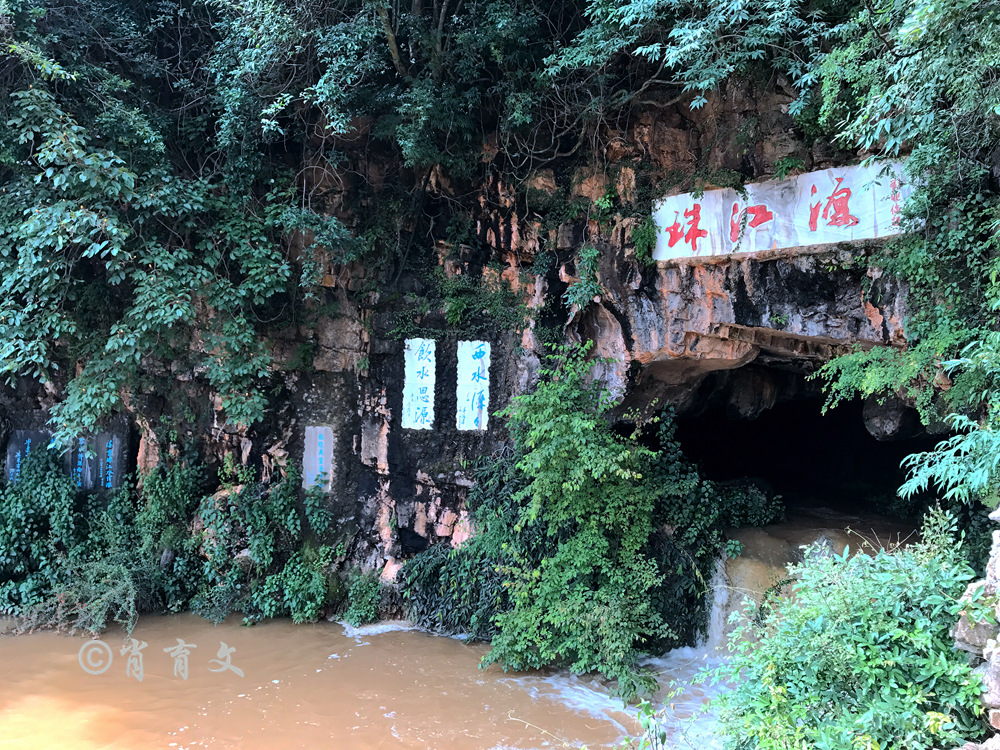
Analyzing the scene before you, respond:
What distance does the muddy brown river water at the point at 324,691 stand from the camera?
4.69m

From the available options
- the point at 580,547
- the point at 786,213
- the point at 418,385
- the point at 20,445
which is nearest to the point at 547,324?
the point at 418,385

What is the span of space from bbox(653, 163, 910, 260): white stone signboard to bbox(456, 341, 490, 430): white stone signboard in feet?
7.18

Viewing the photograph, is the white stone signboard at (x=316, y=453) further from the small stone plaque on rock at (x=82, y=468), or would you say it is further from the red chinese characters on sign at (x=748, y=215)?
the red chinese characters on sign at (x=748, y=215)

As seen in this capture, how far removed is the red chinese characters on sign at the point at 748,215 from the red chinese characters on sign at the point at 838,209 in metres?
0.41

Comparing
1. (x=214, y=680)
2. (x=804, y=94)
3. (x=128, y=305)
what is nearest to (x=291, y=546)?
(x=214, y=680)

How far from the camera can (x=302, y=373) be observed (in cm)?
757

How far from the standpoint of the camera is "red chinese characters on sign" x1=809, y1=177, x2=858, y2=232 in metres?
4.92

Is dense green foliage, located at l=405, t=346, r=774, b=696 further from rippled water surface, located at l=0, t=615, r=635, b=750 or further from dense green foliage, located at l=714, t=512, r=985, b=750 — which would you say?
dense green foliage, located at l=714, t=512, r=985, b=750

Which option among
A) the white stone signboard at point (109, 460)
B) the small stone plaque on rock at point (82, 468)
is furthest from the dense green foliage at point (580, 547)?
the small stone plaque on rock at point (82, 468)

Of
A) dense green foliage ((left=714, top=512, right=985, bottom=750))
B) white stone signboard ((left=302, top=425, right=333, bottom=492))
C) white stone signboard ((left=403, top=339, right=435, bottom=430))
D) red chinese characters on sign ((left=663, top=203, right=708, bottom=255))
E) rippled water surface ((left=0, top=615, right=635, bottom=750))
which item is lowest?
rippled water surface ((left=0, top=615, right=635, bottom=750))

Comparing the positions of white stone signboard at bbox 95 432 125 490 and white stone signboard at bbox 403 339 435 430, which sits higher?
white stone signboard at bbox 403 339 435 430

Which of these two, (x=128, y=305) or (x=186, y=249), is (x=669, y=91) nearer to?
(x=186, y=249)

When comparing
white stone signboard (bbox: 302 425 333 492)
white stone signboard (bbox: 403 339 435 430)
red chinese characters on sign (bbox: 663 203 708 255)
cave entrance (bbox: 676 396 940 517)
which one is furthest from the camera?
cave entrance (bbox: 676 396 940 517)

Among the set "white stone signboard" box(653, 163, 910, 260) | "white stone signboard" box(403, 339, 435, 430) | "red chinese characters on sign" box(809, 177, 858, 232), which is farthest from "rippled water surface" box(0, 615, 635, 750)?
"red chinese characters on sign" box(809, 177, 858, 232)
